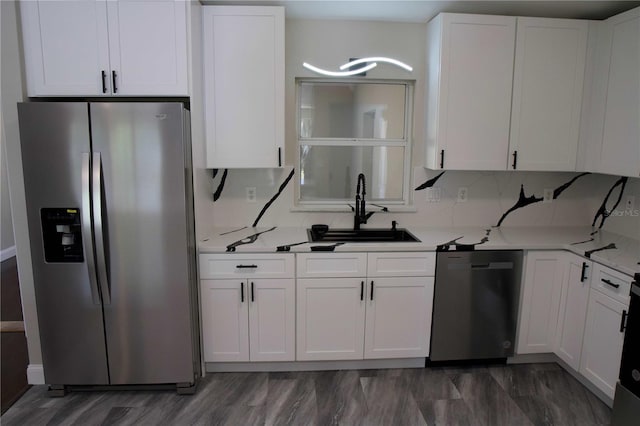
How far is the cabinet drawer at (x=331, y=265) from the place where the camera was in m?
2.72

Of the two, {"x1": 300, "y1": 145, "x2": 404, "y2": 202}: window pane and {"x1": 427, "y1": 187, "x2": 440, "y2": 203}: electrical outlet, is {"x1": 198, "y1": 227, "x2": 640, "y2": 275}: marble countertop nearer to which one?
{"x1": 427, "y1": 187, "x2": 440, "y2": 203}: electrical outlet

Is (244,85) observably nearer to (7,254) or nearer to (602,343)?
(602,343)

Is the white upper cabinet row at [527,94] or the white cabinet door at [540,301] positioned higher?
the white upper cabinet row at [527,94]

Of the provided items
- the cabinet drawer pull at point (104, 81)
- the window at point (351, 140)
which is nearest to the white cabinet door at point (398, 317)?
the window at point (351, 140)

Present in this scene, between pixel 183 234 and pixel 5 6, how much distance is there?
5.29 feet

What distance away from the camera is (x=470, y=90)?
289cm

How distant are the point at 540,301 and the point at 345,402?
1.51 metres

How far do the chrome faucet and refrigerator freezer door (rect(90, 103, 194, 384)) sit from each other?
1259 millimetres

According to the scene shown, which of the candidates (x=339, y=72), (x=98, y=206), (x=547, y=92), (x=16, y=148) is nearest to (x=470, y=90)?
(x=547, y=92)

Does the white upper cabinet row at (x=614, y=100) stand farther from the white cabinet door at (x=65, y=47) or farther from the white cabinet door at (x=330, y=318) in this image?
the white cabinet door at (x=65, y=47)

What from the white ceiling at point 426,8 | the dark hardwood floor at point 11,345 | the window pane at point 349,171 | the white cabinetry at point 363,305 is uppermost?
the white ceiling at point 426,8

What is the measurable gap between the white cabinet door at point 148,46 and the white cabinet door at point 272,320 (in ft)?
4.46

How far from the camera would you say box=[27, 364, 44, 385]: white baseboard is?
105 inches

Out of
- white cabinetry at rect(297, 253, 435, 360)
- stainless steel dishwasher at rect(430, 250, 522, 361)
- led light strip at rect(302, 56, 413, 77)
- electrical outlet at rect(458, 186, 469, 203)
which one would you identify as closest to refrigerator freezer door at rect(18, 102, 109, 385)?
white cabinetry at rect(297, 253, 435, 360)
